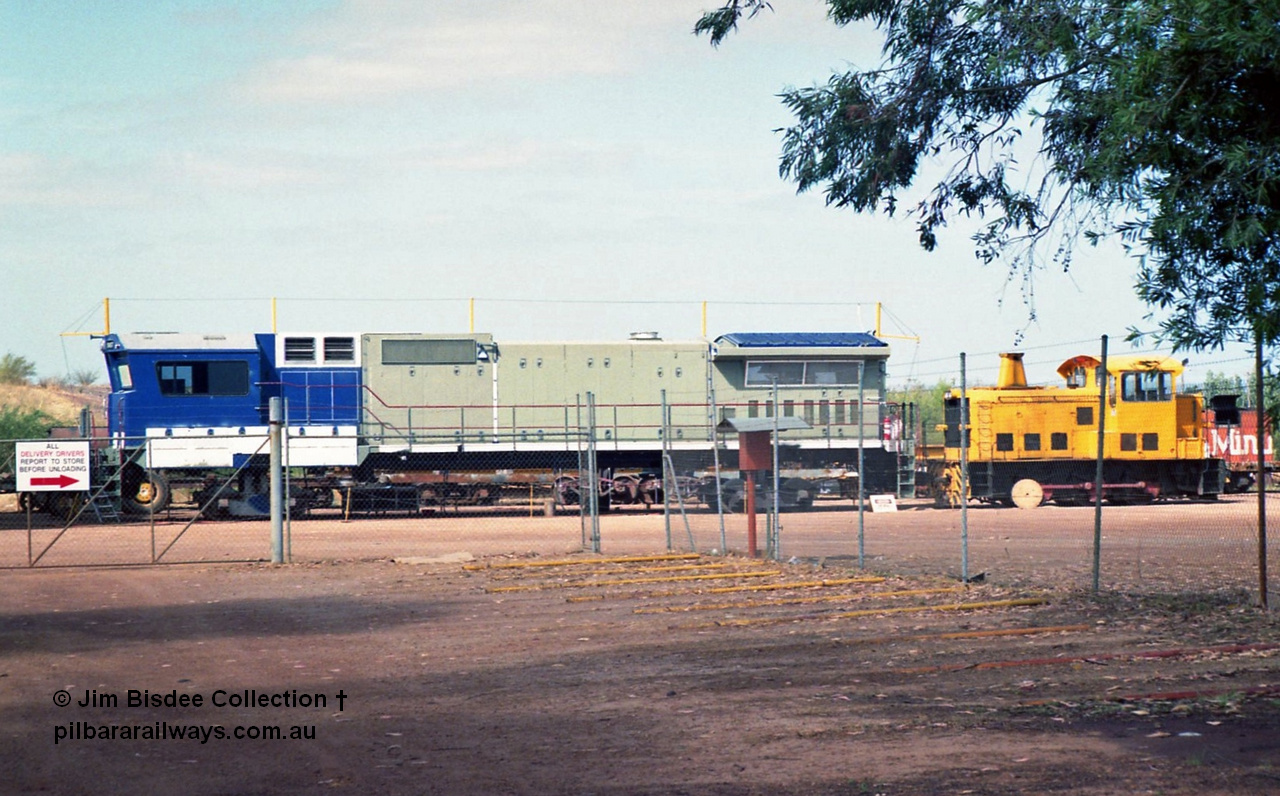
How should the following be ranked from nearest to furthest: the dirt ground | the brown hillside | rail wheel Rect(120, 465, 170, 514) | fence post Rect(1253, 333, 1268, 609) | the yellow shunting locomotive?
1. the dirt ground
2. fence post Rect(1253, 333, 1268, 609)
3. rail wheel Rect(120, 465, 170, 514)
4. the yellow shunting locomotive
5. the brown hillside

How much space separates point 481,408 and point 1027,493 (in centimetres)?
1317

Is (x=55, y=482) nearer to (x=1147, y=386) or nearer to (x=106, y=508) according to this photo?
(x=106, y=508)

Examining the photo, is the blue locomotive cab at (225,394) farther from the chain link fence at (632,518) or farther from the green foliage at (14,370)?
the green foliage at (14,370)

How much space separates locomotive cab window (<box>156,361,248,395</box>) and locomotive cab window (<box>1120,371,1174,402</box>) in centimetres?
2058

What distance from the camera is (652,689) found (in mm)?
8195

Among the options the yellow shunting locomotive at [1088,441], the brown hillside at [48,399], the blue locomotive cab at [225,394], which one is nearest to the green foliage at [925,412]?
the yellow shunting locomotive at [1088,441]

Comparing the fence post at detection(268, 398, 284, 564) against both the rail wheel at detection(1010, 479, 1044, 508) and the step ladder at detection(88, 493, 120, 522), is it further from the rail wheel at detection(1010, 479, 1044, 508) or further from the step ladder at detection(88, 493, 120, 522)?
the rail wheel at detection(1010, 479, 1044, 508)

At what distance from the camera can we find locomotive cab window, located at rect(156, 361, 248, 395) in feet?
89.5

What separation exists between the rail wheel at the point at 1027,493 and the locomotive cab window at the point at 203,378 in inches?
716

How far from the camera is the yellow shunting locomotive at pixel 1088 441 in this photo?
29094 mm

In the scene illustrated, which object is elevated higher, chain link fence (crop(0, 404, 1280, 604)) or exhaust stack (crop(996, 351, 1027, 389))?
exhaust stack (crop(996, 351, 1027, 389))

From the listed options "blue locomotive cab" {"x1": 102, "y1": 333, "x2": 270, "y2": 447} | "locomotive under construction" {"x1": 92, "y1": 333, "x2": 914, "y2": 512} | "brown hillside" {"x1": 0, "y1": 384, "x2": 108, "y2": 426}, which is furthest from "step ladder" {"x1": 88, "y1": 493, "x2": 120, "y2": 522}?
"brown hillside" {"x1": 0, "y1": 384, "x2": 108, "y2": 426}

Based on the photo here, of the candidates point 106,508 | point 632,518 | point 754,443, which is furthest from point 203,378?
point 754,443

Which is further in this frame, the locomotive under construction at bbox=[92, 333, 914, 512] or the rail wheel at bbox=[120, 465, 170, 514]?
the locomotive under construction at bbox=[92, 333, 914, 512]
